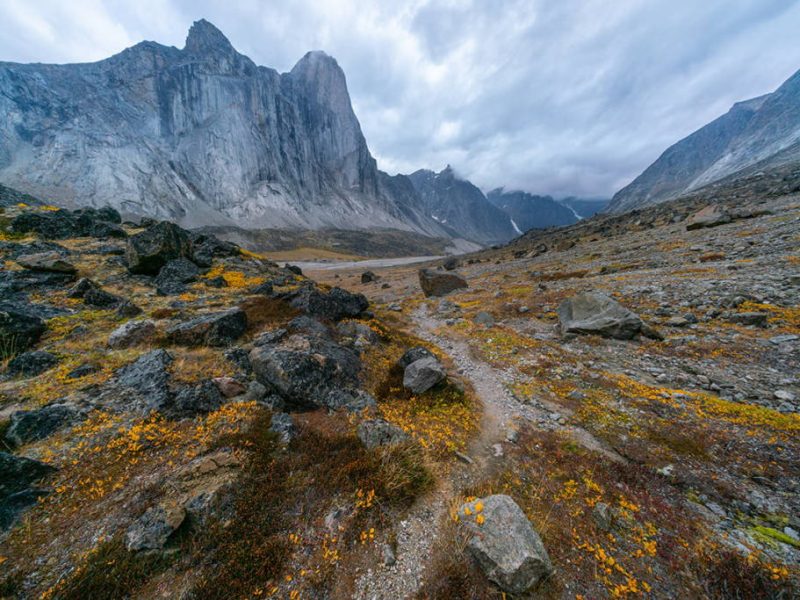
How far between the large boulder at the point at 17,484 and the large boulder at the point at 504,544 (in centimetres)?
816

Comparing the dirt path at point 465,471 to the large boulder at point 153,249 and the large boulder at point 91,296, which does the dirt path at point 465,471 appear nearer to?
the large boulder at point 91,296

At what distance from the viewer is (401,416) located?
970cm

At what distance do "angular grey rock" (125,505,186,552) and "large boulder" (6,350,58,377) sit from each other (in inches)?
293

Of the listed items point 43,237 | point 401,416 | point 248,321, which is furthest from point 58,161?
point 401,416

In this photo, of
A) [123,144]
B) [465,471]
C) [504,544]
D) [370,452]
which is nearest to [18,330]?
[370,452]

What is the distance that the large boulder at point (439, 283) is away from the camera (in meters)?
37.3

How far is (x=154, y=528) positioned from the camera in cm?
502

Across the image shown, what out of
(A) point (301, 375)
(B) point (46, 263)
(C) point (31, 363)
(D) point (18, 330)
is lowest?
(A) point (301, 375)

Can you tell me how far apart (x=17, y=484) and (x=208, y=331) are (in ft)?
22.1

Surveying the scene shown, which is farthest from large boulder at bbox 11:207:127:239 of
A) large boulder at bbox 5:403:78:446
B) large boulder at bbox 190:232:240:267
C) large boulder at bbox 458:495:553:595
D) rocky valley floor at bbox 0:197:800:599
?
large boulder at bbox 458:495:553:595

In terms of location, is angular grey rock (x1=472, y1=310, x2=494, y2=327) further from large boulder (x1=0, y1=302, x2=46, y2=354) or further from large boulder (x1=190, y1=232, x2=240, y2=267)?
large boulder (x1=0, y1=302, x2=46, y2=354)

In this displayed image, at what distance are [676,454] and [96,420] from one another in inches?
601

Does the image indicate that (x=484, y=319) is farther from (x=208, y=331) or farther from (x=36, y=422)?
(x=36, y=422)

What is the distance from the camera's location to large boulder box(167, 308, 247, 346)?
37.7 feet
